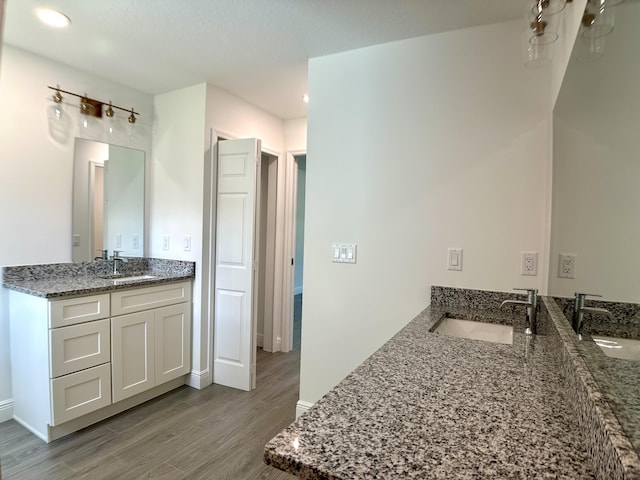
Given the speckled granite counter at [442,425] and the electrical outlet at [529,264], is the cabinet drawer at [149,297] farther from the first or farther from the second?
the electrical outlet at [529,264]

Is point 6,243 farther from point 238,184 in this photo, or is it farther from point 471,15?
point 471,15

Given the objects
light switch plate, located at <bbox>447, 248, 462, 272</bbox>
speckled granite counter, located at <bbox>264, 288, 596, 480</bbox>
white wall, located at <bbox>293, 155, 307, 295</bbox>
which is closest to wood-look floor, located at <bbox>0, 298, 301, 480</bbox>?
speckled granite counter, located at <bbox>264, 288, 596, 480</bbox>

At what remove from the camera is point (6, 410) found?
230cm

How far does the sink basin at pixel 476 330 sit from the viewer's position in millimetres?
1667

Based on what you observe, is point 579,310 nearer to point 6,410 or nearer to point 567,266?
point 567,266

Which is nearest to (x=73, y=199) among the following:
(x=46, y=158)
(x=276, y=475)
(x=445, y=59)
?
(x=46, y=158)

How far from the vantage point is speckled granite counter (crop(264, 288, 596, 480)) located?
632mm

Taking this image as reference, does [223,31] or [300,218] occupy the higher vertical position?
[223,31]

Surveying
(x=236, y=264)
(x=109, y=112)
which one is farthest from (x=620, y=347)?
(x=109, y=112)

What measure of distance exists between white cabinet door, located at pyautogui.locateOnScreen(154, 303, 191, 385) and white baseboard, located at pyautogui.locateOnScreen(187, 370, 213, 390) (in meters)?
0.08

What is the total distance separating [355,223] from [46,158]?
7.12 ft

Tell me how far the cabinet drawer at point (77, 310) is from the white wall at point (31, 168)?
55 cm

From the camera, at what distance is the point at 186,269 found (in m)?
→ 2.94

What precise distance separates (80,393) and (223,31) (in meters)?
2.32
